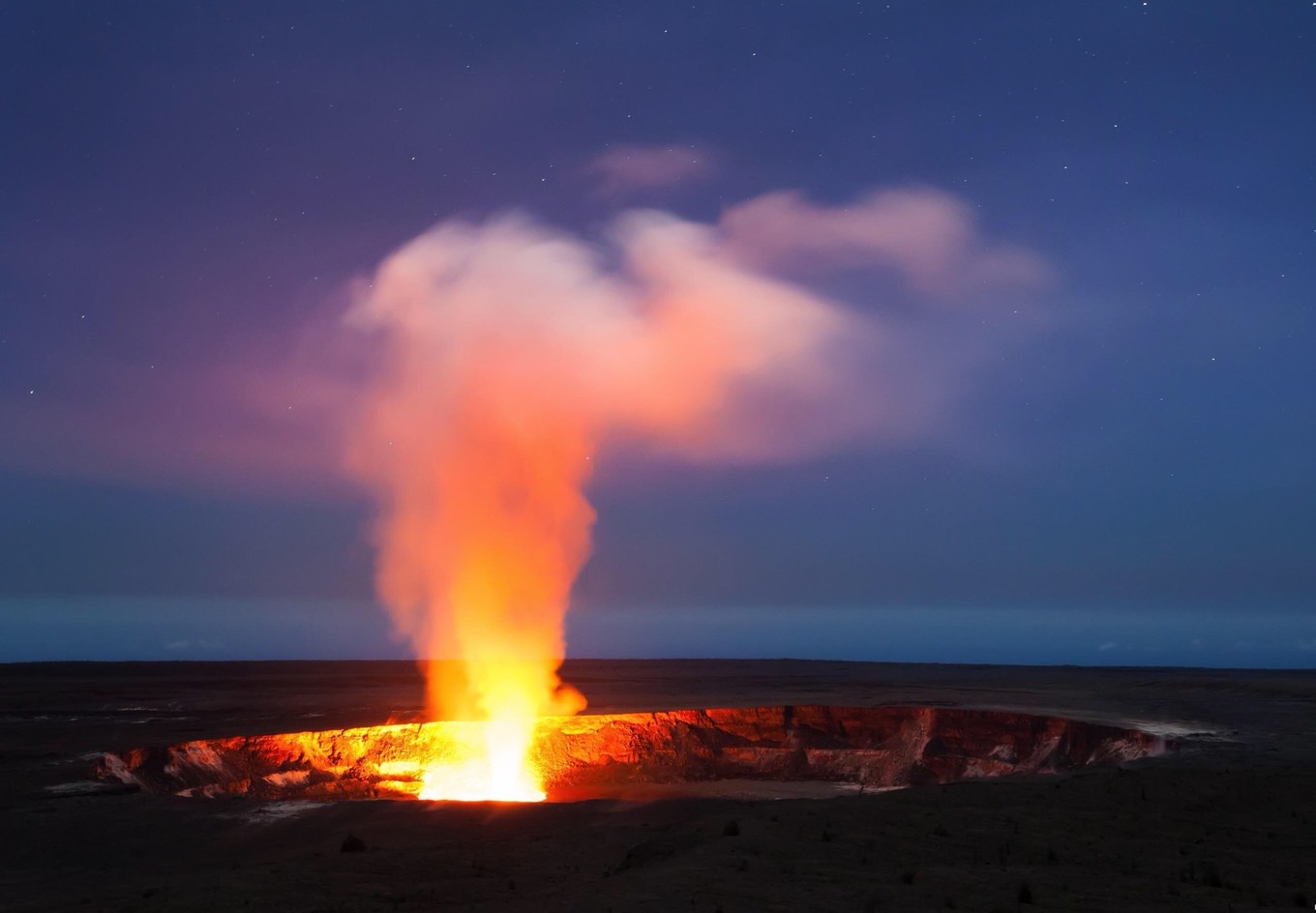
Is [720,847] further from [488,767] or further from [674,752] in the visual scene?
[674,752]

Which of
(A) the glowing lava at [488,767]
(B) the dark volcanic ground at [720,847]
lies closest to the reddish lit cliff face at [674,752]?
(A) the glowing lava at [488,767]

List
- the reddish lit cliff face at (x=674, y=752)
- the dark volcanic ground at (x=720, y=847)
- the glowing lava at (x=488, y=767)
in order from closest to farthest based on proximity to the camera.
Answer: the dark volcanic ground at (x=720, y=847), the reddish lit cliff face at (x=674, y=752), the glowing lava at (x=488, y=767)

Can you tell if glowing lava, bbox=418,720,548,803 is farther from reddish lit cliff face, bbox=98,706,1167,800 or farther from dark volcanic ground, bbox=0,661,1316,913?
dark volcanic ground, bbox=0,661,1316,913

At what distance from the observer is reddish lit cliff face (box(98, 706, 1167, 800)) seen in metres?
32.5

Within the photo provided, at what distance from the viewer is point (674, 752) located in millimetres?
38969

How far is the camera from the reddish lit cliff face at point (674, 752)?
32.5 meters

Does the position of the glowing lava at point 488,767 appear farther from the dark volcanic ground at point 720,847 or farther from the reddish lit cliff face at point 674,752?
A: the dark volcanic ground at point 720,847

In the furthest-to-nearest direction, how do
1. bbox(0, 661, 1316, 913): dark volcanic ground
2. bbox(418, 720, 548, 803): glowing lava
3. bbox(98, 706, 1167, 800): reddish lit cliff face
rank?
bbox(418, 720, 548, 803): glowing lava, bbox(98, 706, 1167, 800): reddish lit cliff face, bbox(0, 661, 1316, 913): dark volcanic ground

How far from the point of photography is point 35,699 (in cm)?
6388

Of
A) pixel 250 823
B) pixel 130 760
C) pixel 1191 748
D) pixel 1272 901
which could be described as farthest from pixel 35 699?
pixel 1272 901

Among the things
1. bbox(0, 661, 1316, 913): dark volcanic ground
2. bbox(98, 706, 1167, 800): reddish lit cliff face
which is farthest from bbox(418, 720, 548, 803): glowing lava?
bbox(0, 661, 1316, 913): dark volcanic ground

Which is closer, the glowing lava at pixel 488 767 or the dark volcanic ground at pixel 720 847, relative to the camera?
the dark volcanic ground at pixel 720 847

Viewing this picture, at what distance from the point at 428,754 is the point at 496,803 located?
13.5 m

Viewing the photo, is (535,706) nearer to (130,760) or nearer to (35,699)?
(130,760)
